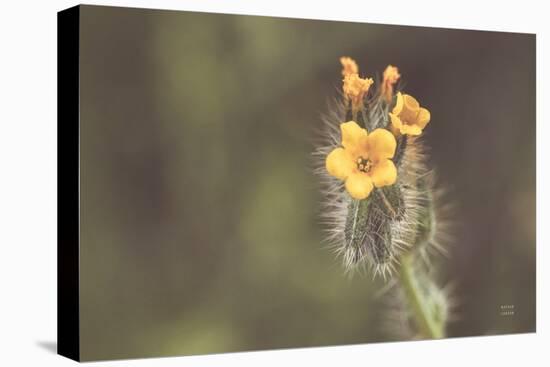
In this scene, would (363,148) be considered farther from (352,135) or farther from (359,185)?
(359,185)

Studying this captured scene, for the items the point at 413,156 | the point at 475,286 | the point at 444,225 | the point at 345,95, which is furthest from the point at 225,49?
the point at 475,286

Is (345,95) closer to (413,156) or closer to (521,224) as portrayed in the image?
(413,156)

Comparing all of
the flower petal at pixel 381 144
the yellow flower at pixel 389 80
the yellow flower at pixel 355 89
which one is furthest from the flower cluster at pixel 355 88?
the flower petal at pixel 381 144

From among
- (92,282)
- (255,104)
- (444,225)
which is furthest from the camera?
(444,225)

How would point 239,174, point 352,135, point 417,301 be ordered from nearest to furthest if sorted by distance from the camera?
point 239,174
point 352,135
point 417,301

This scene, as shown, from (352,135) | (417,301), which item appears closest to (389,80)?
(352,135)

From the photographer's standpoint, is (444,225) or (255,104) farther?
(444,225)

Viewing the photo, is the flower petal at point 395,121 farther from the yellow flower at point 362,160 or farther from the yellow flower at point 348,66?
the yellow flower at point 348,66
